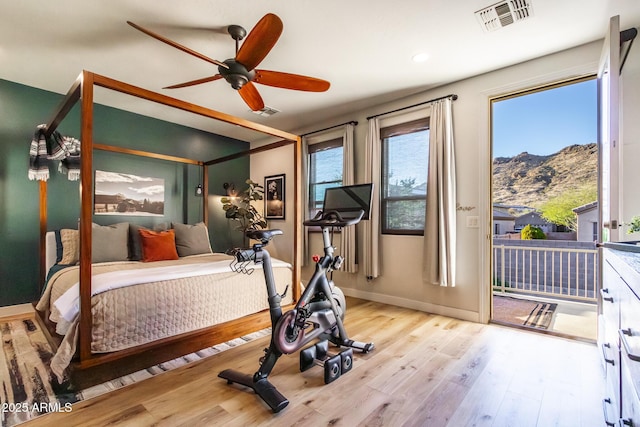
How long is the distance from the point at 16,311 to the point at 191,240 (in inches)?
72.0

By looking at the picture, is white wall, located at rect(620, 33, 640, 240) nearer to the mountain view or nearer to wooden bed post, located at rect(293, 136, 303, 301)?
wooden bed post, located at rect(293, 136, 303, 301)

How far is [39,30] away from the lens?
2.36m

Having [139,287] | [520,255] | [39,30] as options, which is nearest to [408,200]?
[520,255]

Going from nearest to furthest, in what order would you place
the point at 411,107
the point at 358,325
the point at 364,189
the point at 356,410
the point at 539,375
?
1. the point at 356,410
2. the point at 539,375
3. the point at 364,189
4. the point at 358,325
5. the point at 411,107

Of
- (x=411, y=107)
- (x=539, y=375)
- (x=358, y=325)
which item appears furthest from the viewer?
(x=411, y=107)

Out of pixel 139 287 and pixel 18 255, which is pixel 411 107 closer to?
pixel 139 287

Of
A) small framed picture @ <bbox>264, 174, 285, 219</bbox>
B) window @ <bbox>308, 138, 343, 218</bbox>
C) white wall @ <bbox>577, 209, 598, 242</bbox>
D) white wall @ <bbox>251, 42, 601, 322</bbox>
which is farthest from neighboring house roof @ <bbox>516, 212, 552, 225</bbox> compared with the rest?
small framed picture @ <bbox>264, 174, 285, 219</bbox>

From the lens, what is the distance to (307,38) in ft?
8.15

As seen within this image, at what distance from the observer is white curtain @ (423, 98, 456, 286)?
3174 mm

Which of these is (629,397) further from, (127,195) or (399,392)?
(127,195)

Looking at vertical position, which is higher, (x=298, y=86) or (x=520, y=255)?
(x=298, y=86)

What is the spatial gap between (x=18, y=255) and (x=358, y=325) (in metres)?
3.74

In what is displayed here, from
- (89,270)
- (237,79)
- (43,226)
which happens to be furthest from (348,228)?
(43,226)

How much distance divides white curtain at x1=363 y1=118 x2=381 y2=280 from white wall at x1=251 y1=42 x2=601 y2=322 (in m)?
0.27
